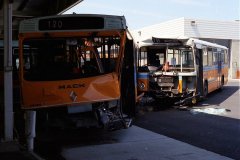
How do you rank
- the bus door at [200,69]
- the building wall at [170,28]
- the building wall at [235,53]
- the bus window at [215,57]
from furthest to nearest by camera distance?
the building wall at [235,53] < the building wall at [170,28] < the bus window at [215,57] < the bus door at [200,69]

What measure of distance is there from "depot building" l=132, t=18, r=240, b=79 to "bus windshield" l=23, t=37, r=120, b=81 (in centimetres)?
2885

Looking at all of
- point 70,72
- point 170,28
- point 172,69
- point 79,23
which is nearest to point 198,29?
point 170,28

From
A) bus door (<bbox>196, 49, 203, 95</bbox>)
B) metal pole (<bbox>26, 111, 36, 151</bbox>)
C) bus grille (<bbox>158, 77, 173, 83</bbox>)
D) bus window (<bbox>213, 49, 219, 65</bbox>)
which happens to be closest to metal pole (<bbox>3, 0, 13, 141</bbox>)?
metal pole (<bbox>26, 111, 36, 151</bbox>)

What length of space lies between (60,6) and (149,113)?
511cm

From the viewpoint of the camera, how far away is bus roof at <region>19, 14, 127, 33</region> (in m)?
9.51

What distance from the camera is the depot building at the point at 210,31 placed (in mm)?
40125

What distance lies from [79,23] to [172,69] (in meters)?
7.64

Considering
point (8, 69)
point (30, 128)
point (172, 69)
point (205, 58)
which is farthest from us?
point (205, 58)

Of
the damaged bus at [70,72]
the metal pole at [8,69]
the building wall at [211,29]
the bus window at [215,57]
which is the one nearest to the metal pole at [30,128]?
the metal pole at [8,69]

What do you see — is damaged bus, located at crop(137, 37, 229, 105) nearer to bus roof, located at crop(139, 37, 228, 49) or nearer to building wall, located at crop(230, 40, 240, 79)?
bus roof, located at crop(139, 37, 228, 49)

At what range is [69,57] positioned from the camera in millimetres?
10414

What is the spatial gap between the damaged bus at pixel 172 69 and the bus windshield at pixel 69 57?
4942mm

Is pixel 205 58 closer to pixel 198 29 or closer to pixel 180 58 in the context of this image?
pixel 180 58

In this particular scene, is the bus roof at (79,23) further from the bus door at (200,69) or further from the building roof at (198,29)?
the building roof at (198,29)
